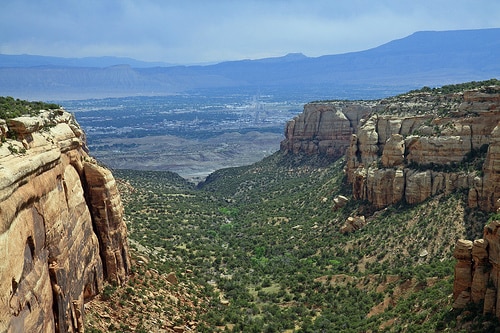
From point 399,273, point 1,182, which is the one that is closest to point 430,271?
point 399,273

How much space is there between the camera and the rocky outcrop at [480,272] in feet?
90.1

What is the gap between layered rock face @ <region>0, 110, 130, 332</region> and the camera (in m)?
21.8

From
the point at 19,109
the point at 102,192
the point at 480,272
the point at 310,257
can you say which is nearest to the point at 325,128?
the point at 310,257

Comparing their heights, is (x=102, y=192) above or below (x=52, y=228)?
above

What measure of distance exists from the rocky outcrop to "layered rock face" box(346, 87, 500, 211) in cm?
1884

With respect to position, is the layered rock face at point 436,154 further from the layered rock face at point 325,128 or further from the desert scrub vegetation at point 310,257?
the layered rock face at point 325,128

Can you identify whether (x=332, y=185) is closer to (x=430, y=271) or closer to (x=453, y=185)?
(x=453, y=185)

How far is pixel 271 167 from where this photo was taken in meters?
111

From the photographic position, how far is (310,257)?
192 feet

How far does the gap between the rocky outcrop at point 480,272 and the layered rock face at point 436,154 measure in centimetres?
1884

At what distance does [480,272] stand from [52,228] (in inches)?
851

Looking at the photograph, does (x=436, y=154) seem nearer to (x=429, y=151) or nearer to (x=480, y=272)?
(x=429, y=151)

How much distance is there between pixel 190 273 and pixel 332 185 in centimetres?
3343

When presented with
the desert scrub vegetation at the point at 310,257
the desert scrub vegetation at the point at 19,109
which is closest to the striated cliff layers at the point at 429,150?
the desert scrub vegetation at the point at 310,257
